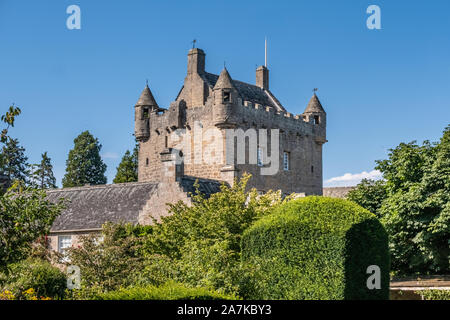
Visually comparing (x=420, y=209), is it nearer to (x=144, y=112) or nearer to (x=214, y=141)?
(x=214, y=141)

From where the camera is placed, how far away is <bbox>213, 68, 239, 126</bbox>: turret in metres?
37.5

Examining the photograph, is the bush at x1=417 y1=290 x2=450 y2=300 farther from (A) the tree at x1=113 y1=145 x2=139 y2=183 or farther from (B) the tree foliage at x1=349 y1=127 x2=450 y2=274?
(A) the tree at x1=113 y1=145 x2=139 y2=183

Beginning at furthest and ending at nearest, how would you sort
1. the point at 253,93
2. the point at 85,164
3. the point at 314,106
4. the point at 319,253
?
the point at 85,164
the point at 314,106
the point at 253,93
the point at 319,253

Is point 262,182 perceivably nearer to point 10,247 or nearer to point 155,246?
point 155,246

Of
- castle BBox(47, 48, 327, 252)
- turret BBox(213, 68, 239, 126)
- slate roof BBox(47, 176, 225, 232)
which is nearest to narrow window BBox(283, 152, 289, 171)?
castle BBox(47, 48, 327, 252)

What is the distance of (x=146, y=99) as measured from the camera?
4297 cm

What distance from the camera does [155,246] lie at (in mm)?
19672

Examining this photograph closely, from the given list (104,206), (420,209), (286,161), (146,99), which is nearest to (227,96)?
(286,161)

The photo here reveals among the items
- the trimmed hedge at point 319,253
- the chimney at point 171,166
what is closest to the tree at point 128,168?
the chimney at point 171,166

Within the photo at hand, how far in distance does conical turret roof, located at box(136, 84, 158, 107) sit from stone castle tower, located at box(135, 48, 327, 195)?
7 cm

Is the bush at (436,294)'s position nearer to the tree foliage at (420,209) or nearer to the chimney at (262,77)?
the tree foliage at (420,209)

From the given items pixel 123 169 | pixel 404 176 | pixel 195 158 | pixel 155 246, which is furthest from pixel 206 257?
pixel 123 169

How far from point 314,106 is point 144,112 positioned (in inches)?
510
